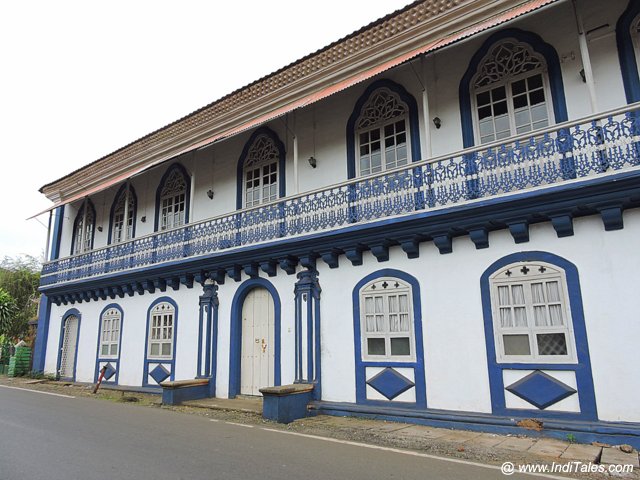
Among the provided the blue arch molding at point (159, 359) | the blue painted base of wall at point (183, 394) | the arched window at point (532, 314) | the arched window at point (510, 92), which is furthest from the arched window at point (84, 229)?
the arched window at point (532, 314)

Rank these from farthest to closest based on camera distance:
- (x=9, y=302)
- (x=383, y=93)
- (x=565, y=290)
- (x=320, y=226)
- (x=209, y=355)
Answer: (x=9, y=302)
(x=209, y=355)
(x=383, y=93)
(x=320, y=226)
(x=565, y=290)

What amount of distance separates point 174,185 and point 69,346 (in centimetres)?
711

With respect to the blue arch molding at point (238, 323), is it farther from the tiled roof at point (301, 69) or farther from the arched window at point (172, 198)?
the tiled roof at point (301, 69)

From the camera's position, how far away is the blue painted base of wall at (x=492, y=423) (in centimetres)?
603

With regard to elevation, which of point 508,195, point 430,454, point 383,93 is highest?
point 383,93

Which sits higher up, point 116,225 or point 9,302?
point 116,225

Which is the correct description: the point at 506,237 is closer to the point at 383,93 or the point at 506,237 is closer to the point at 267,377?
the point at 383,93

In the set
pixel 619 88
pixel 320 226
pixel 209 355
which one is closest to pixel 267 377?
pixel 209 355

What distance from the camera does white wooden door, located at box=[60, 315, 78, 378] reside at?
51.3 ft

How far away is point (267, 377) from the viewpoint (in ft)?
34.0

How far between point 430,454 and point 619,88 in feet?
20.9

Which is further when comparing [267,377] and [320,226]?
[267,377]

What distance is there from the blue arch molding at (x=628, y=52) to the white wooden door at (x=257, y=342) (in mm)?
7905

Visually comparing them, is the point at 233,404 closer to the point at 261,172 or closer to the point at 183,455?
the point at 183,455
